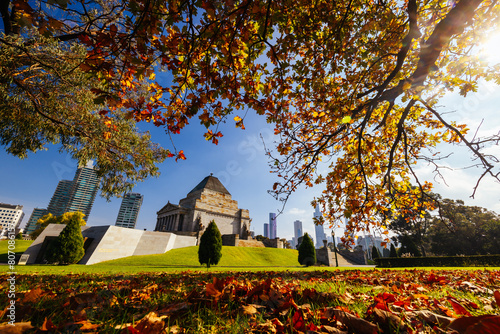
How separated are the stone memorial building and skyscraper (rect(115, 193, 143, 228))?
166 meters

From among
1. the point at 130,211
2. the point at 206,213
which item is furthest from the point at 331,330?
the point at 130,211

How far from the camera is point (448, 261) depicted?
837 inches

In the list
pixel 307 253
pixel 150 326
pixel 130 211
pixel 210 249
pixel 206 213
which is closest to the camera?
pixel 150 326

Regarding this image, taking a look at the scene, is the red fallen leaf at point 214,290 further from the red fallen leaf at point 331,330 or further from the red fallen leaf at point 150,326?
the red fallen leaf at point 331,330

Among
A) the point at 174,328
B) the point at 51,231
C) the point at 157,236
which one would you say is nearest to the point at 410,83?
the point at 174,328

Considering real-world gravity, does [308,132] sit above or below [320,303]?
above

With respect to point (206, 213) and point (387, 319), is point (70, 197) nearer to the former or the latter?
point (206, 213)

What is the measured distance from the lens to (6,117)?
8.75 meters

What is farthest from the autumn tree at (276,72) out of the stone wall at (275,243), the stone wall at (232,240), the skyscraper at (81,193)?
the skyscraper at (81,193)

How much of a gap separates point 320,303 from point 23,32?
14204 mm

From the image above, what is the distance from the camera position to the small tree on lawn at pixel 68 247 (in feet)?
55.8

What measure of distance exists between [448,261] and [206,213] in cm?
3712

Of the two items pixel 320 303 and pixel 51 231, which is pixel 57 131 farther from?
pixel 51 231

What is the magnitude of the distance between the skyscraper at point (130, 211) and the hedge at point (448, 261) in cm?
20480
